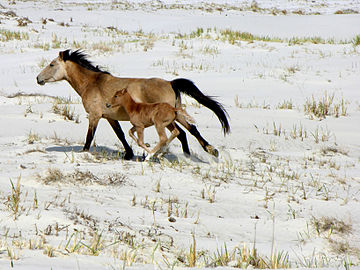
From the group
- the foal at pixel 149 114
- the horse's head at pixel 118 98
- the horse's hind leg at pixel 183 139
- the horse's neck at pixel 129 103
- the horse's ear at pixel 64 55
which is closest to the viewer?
the foal at pixel 149 114

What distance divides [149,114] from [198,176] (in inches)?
43.0

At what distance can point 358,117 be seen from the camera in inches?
395

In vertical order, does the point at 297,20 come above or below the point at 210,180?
above

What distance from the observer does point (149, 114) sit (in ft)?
20.1

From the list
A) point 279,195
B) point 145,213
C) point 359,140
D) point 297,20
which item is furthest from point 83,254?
point 297,20

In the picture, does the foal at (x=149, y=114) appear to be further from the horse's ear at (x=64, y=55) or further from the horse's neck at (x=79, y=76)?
the horse's ear at (x=64, y=55)

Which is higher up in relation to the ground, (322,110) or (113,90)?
(113,90)

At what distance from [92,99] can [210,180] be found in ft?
7.70

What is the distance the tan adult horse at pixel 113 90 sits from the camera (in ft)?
21.7

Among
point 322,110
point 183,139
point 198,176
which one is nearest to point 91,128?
point 183,139

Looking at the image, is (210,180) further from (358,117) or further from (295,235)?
(358,117)

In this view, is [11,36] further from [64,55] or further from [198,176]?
[198,176]

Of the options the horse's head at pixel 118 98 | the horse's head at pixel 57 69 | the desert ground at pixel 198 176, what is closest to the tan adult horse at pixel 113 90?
the horse's head at pixel 57 69

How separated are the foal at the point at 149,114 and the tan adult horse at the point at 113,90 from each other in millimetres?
207
